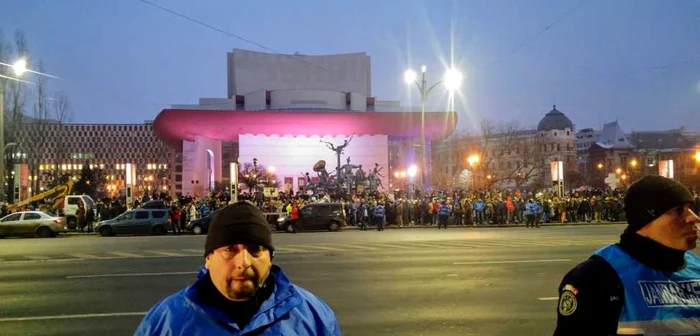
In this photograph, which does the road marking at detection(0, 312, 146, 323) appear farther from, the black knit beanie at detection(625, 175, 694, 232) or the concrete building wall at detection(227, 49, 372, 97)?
the concrete building wall at detection(227, 49, 372, 97)

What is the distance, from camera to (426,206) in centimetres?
3356

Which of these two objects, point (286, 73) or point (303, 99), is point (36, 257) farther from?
point (286, 73)

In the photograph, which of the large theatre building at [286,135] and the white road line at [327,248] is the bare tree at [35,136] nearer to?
the large theatre building at [286,135]

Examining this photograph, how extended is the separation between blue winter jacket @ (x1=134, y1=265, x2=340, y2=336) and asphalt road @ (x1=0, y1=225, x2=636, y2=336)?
4877mm

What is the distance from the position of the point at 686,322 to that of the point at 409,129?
2867 inches

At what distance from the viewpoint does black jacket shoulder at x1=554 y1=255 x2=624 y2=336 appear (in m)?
2.58

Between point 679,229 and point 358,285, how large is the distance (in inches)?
335

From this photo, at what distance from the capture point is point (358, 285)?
10.9 meters

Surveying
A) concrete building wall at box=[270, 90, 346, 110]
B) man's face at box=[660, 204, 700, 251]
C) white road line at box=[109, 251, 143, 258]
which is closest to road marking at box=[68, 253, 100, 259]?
white road line at box=[109, 251, 143, 258]

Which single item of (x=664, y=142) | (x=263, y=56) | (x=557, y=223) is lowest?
(x=557, y=223)

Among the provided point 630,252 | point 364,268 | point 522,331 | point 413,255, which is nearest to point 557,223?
point 413,255

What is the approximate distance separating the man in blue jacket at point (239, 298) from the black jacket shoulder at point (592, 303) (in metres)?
1.10

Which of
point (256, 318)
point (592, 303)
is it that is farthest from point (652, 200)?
point (256, 318)

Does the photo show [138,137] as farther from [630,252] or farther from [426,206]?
[630,252]
